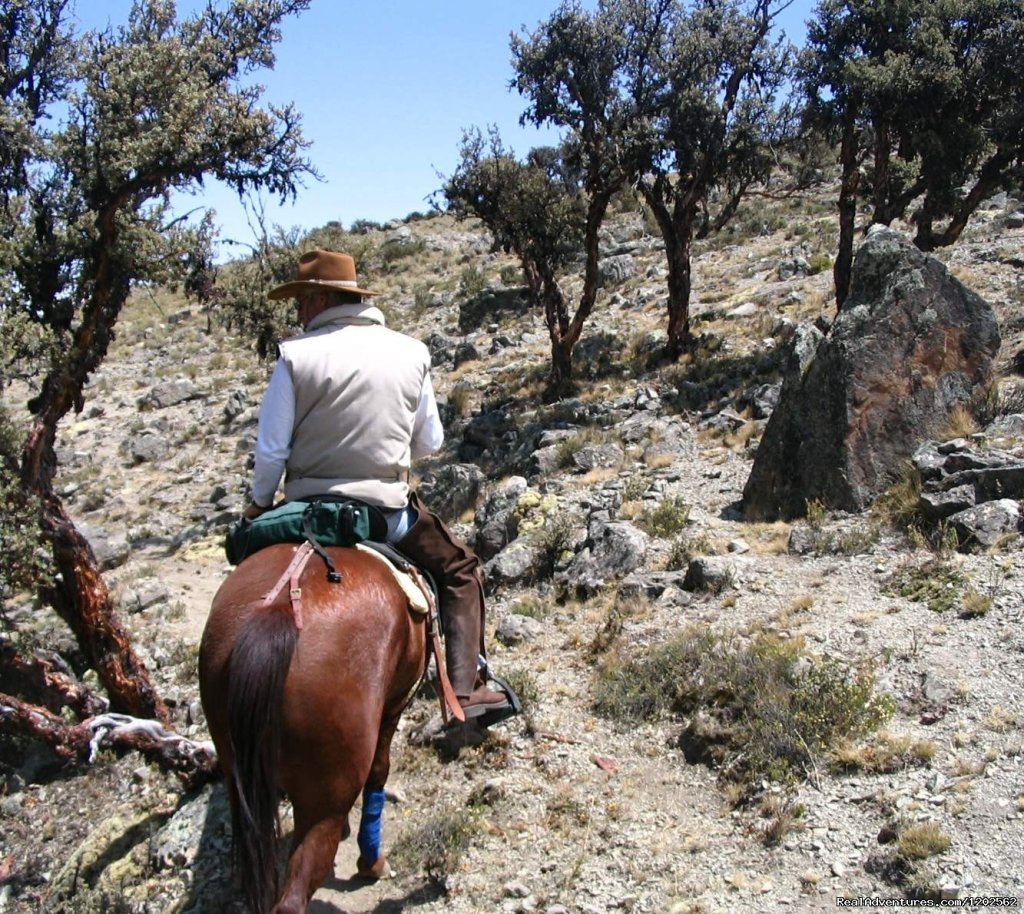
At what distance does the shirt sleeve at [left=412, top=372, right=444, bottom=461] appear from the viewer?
5.21m

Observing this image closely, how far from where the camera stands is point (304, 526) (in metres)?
4.50

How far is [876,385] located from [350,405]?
6861 mm

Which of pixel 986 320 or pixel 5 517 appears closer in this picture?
pixel 5 517

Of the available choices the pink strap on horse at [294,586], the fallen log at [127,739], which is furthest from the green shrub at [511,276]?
the pink strap on horse at [294,586]

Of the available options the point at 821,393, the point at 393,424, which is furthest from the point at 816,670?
the point at 821,393

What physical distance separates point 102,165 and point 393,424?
5403mm

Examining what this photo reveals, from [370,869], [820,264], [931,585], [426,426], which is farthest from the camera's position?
[820,264]

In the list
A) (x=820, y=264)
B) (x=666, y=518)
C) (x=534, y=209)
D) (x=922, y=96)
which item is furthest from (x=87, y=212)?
(x=820, y=264)

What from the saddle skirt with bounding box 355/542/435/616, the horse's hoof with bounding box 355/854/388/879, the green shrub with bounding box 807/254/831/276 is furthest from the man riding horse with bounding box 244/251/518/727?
the green shrub with bounding box 807/254/831/276

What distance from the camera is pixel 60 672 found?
25.3 ft

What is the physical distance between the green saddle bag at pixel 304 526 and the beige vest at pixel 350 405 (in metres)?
0.22

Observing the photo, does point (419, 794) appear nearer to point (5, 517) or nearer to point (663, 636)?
point (663, 636)

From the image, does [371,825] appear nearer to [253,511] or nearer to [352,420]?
[253,511]

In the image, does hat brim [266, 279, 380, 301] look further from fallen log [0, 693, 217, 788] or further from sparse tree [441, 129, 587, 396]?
sparse tree [441, 129, 587, 396]
